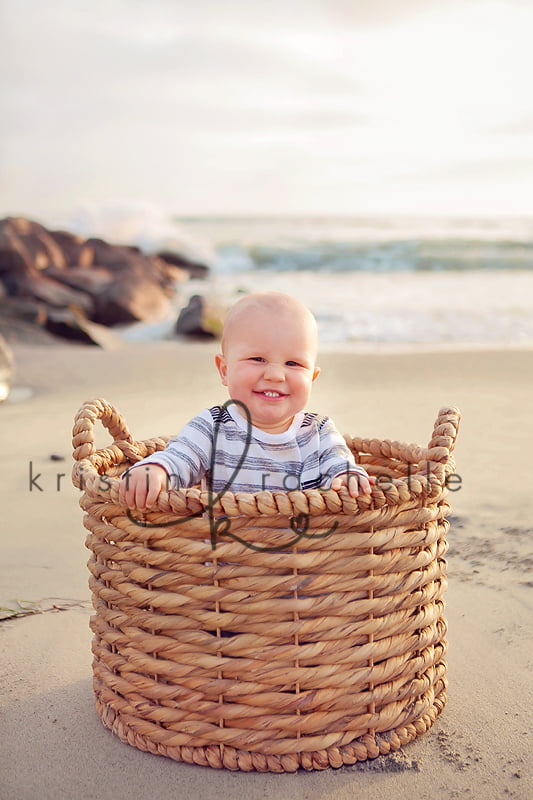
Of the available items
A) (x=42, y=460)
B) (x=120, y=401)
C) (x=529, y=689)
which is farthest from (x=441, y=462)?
(x=120, y=401)

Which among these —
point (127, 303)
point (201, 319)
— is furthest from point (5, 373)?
point (127, 303)

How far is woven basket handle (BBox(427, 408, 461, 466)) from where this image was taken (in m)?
Result: 1.67

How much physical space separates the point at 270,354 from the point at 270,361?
2 centimetres

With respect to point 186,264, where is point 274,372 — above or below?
below

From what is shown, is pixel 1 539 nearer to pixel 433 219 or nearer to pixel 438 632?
pixel 438 632

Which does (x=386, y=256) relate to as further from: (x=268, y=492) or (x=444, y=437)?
(x=268, y=492)

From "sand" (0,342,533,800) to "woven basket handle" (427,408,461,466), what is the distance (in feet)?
1.82

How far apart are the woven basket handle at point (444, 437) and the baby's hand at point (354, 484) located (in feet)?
0.52

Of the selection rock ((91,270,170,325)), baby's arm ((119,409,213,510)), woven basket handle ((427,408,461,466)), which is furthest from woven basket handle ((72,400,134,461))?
rock ((91,270,170,325))

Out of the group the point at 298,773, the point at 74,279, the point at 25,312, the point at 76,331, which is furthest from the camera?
the point at 74,279

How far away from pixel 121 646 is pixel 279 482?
475mm

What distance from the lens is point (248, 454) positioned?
72.3 inches

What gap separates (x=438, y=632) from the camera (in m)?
1.71

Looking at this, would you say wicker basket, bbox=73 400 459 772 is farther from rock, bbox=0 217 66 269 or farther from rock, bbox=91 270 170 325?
rock, bbox=0 217 66 269
